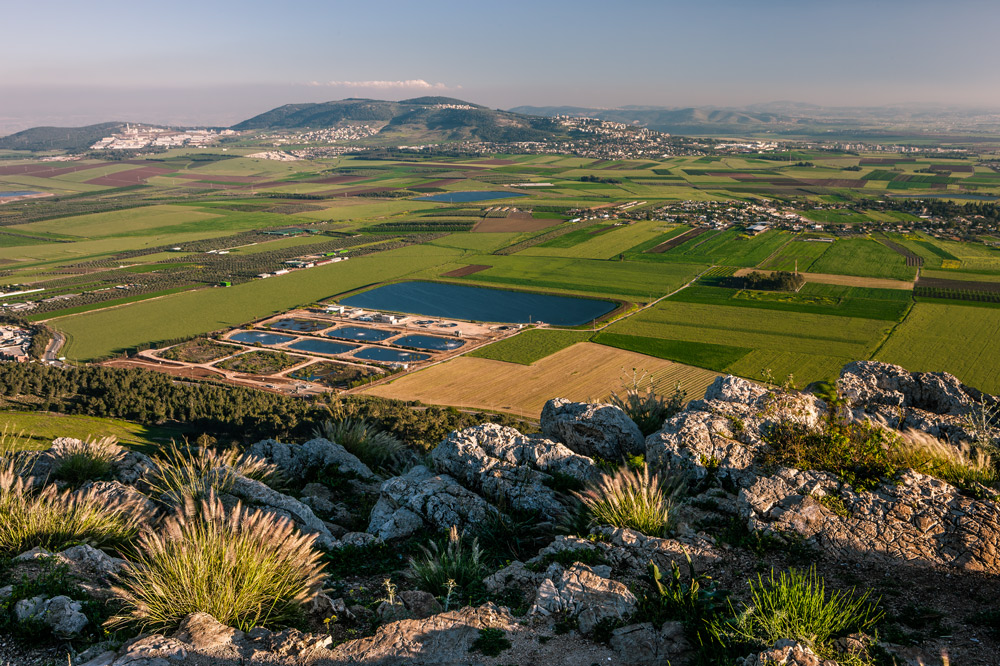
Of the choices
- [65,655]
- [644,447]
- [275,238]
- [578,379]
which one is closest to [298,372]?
[578,379]

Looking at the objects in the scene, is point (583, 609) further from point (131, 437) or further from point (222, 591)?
point (131, 437)

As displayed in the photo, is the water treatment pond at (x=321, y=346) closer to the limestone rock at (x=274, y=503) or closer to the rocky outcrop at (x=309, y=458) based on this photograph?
the rocky outcrop at (x=309, y=458)

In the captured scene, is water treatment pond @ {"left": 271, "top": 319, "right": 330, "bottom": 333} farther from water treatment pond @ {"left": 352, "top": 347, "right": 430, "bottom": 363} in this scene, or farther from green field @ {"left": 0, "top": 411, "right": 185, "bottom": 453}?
green field @ {"left": 0, "top": 411, "right": 185, "bottom": 453}

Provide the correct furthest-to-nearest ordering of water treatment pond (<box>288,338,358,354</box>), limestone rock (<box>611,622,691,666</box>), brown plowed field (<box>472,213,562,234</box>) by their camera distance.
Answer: brown plowed field (<box>472,213,562,234</box>)
water treatment pond (<box>288,338,358,354</box>)
limestone rock (<box>611,622,691,666</box>)

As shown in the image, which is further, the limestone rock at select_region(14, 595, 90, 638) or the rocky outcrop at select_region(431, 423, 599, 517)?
the rocky outcrop at select_region(431, 423, 599, 517)

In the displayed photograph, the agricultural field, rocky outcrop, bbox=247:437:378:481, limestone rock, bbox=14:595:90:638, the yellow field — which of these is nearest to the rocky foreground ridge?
limestone rock, bbox=14:595:90:638

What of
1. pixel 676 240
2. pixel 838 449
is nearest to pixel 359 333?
pixel 838 449

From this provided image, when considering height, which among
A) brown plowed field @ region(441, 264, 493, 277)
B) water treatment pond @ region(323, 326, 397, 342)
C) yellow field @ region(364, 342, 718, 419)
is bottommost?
yellow field @ region(364, 342, 718, 419)
